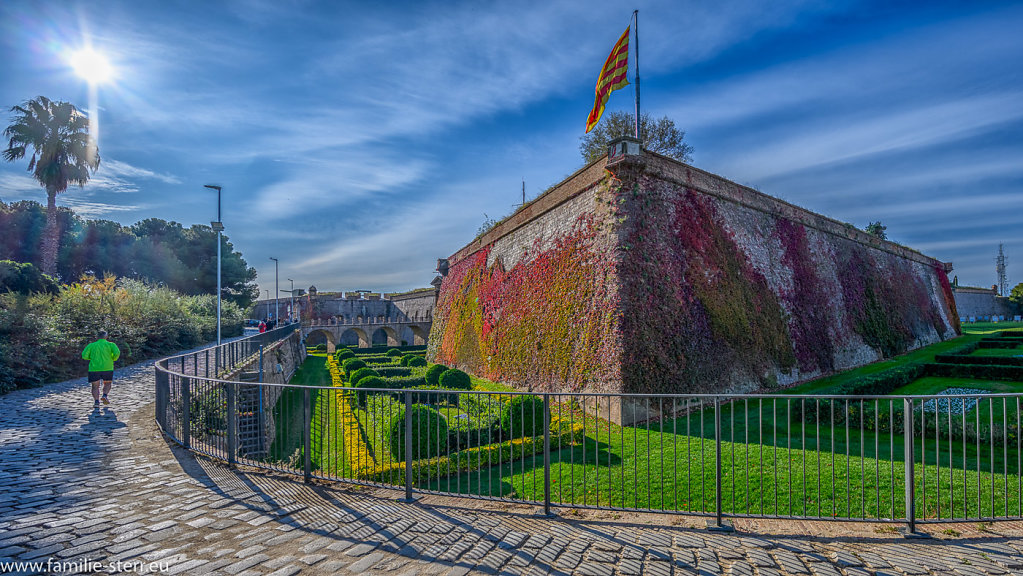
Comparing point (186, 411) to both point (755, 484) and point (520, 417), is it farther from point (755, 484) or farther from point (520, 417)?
point (755, 484)

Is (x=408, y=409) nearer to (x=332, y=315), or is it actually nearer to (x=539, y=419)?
(x=539, y=419)

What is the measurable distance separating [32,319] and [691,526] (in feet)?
65.0

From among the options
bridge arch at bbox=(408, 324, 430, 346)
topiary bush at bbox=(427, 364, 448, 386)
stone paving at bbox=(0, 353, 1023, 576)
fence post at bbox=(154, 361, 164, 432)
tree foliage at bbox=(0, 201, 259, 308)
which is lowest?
bridge arch at bbox=(408, 324, 430, 346)

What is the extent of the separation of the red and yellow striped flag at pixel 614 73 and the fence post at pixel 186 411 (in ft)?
35.9

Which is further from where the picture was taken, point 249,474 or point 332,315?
point 332,315

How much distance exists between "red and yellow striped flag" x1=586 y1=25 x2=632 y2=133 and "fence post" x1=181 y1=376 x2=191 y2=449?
10.9 m

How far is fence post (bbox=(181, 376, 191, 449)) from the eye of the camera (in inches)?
248

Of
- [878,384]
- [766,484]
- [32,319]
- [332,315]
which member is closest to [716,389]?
[878,384]

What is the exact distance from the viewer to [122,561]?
130 inches

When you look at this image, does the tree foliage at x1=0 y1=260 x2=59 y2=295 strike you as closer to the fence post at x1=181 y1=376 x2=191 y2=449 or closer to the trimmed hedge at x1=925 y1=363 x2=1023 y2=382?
the fence post at x1=181 y1=376 x2=191 y2=449

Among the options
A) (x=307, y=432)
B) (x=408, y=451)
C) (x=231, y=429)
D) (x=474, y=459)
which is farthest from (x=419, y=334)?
(x=408, y=451)

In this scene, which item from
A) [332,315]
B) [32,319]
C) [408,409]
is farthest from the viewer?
[332,315]

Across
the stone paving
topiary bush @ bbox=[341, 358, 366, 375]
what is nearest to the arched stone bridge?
topiary bush @ bbox=[341, 358, 366, 375]

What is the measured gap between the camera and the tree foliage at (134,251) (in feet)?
→ 115
